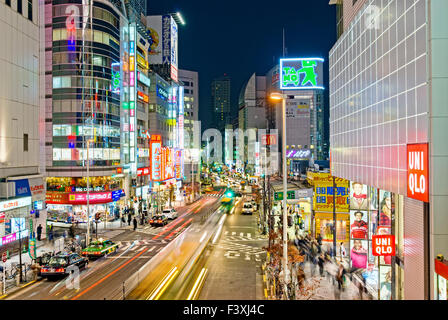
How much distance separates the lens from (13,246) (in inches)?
1272

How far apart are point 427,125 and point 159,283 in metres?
16.6

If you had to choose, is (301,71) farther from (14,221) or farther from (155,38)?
(155,38)

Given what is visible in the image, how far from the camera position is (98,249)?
1131 inches

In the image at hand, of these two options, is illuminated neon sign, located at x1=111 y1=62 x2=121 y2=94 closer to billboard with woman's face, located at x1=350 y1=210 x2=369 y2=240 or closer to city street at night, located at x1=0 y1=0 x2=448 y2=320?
city street at night, located at x1=0 y1=0 x2=448 y2=320

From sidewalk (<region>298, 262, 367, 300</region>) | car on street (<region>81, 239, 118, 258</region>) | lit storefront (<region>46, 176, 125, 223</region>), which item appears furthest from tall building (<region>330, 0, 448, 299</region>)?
lit storefront (<region>46, 176, 125, 223</region>)

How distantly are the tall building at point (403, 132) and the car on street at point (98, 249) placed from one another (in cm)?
2036

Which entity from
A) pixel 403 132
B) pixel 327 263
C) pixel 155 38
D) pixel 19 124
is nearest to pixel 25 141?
pixel 19 124

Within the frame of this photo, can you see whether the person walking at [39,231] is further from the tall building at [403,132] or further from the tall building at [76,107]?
the tall building at [403,132]

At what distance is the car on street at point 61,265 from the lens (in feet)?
73.2

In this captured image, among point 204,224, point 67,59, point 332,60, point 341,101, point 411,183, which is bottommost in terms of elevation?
point 204,224

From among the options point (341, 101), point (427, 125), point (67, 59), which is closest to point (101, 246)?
point (341, 101)

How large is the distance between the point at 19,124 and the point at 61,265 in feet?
55.7
